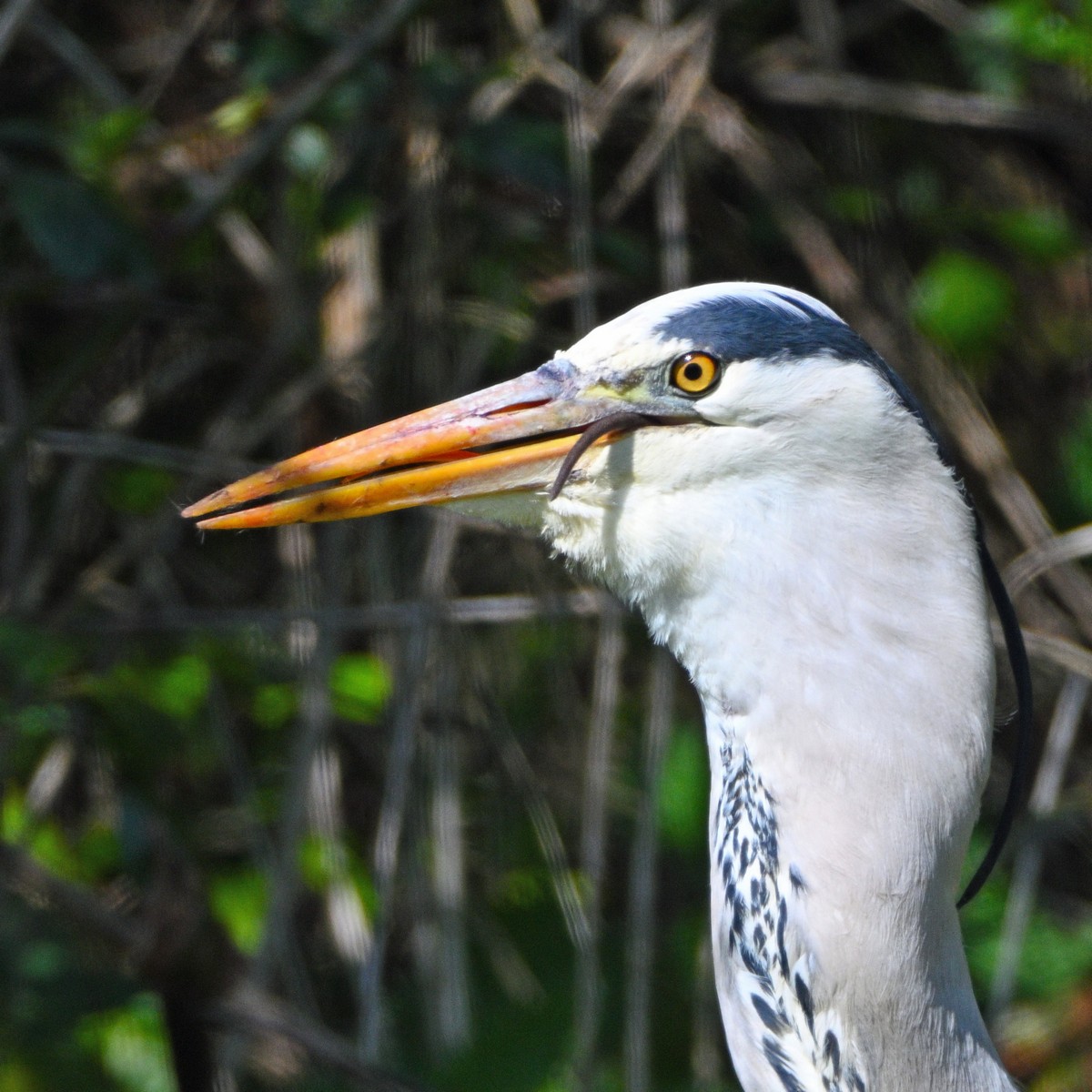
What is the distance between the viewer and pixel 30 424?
93.2 inches

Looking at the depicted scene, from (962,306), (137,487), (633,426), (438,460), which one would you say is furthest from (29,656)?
(962,306)

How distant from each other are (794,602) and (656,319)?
303mm

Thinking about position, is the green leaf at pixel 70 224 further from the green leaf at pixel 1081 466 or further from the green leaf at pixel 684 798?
the green leaf at pixel 1081 466

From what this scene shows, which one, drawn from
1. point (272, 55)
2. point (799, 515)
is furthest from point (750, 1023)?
point (272, 55)

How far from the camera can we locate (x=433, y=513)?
275 cm

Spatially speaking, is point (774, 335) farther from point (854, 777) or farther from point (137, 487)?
point (137, 487)

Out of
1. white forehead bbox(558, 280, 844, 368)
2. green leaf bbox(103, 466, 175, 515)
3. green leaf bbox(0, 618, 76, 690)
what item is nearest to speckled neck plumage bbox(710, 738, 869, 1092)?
white forehead bbox(558, 280, 844, 368)

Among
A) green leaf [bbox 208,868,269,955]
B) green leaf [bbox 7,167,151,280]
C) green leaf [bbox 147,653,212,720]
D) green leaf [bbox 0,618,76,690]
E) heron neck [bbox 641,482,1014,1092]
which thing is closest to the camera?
heron neck [bbox 641,482,1014,1092]

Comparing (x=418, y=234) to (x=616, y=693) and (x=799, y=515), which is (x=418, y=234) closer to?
(x=616, y=693)

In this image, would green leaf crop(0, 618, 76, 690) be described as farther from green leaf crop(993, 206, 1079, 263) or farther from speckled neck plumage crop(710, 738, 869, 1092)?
green leaf crop(993, 206, 1079, 263)

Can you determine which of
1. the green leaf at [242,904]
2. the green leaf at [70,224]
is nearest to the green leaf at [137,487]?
the green leaf at [70,224]

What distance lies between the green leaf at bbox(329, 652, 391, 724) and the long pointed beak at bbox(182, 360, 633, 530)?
4.38 feet

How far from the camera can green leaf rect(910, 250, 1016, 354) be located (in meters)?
2.96

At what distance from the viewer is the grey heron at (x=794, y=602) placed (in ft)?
3.92
